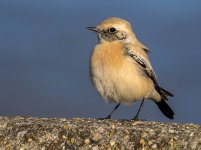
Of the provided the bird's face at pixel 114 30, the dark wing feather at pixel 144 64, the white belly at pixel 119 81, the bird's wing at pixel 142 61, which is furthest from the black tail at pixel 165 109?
the bird's face at pixel 114 30

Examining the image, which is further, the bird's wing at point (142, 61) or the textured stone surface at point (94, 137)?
the bird's wing at point (142, 61)

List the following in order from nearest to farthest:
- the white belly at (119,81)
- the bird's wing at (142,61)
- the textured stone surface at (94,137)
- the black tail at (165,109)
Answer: the textured stone surface at (94,137), the white belly at (119,81), the bird's wing at (142,61), the black tail at (165,109)

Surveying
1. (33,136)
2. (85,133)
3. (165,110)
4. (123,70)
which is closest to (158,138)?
(85,133)

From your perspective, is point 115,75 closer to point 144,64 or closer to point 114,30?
point 144,64

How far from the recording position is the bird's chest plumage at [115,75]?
1006cm

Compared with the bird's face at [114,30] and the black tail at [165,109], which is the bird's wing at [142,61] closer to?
the bird's face at [114,30]

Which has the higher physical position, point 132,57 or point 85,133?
point 132,57

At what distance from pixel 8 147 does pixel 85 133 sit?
95 cm

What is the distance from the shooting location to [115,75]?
10023 millimetres

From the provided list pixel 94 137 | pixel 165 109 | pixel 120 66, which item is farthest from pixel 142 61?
pixel 94 137

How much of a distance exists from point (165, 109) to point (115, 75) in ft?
8.70

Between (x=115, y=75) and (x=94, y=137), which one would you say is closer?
(x=94, y=137)

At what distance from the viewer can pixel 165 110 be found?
40.3ft

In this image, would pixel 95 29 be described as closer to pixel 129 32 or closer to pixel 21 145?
pixel 129 32
